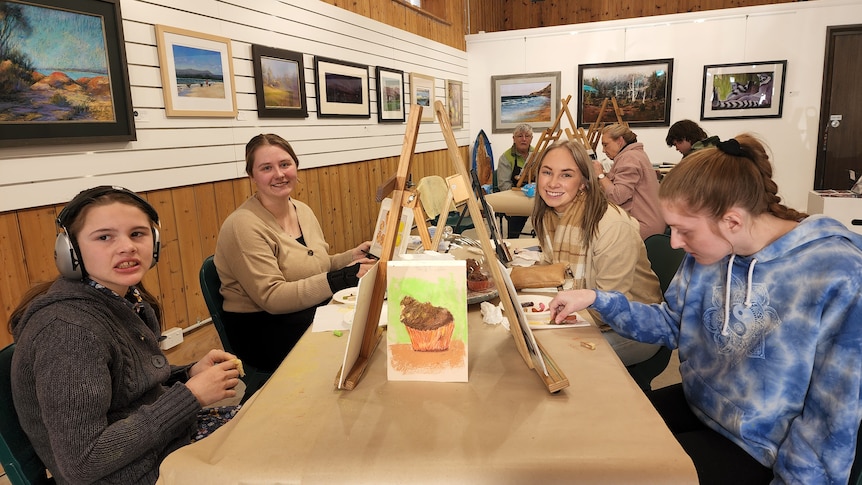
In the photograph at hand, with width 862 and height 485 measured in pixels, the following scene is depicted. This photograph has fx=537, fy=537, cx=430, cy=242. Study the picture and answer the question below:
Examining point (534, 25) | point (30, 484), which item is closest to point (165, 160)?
point (30, 484)

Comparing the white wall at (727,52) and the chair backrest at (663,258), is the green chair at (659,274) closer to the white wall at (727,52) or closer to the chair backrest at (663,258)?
the chair backrest at (663,258)

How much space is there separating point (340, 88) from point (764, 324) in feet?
15.1

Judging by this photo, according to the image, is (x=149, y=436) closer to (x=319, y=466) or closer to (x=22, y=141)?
(x=319, y=466)

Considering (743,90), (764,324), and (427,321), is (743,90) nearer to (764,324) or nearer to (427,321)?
(764,324)

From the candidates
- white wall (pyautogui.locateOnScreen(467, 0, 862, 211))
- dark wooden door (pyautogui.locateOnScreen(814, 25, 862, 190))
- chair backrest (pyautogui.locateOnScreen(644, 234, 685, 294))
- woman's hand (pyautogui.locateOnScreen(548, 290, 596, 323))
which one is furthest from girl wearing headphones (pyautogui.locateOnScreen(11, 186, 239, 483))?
dark wooden door (pyautogui.locateOnScreen(814, 25, 862, 190))

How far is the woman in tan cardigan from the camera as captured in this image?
212 cm

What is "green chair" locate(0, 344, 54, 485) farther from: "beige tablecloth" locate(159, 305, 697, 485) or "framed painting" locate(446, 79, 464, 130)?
"framed painting" locate(446, 79, 464, 130)

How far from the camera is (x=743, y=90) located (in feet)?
24.6

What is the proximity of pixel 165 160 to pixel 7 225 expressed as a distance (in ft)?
3.25

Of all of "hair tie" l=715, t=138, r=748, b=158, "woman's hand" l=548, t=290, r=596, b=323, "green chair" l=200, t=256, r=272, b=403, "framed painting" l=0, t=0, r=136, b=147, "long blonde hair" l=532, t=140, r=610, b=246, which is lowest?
"green chair" l=200, t=256, r=272, b=403

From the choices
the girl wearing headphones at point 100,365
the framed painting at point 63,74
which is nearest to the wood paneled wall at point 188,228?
the framed painting at point 63,74

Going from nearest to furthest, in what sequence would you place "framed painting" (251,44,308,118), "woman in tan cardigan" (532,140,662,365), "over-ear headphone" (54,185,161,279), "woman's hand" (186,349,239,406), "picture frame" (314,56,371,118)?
1. "over-ear headphone" (54,185,161,279)
2. "woman's hand" (186,349,239,406)
3. "woman in tan cardigan" (532,140,662,365)
4. "framed painting" (251,44,308,118)
5. "picture frame" (314,56,371,118)

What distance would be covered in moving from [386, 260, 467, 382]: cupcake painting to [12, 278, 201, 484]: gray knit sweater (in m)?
0.55

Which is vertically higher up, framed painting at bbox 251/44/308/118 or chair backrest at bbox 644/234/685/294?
framed painting at bbox 251/44/308/118
